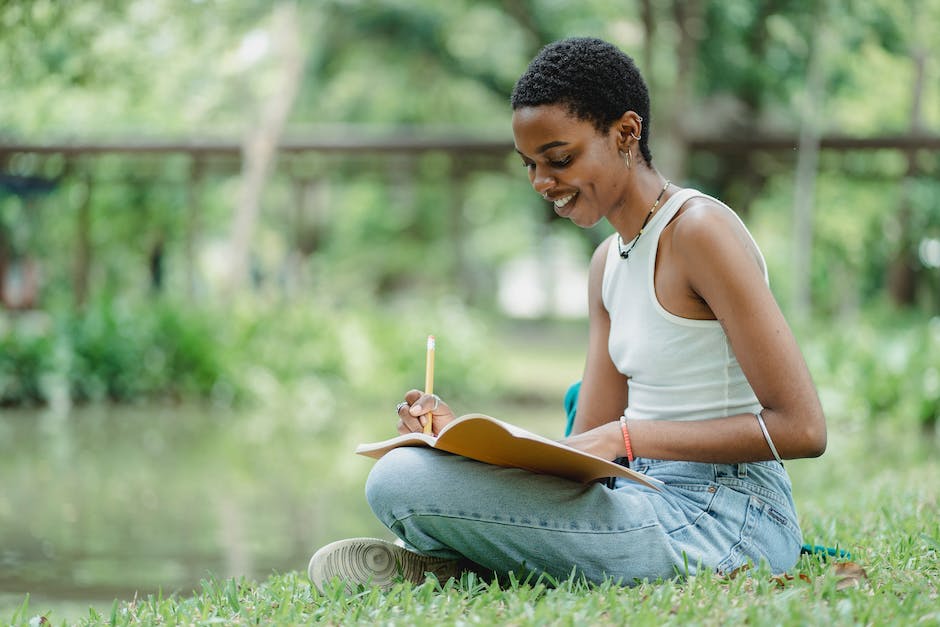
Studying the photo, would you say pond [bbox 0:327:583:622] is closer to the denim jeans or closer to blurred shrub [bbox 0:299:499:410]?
blurred shrub [bbox 0:299:499:410]

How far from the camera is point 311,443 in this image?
9.28 m

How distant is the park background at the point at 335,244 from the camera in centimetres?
633

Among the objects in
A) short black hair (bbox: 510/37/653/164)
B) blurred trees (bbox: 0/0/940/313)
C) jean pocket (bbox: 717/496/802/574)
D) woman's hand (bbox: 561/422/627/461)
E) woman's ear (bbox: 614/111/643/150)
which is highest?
blurred trees (bbox: 0/0/940/313)

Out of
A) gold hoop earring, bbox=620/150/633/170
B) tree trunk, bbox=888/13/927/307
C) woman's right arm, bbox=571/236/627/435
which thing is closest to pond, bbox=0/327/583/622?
woman's right arm, bbox=571/236/627/435

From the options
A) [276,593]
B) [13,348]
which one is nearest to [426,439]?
[276,593]

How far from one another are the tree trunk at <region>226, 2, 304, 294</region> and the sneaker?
1147cm

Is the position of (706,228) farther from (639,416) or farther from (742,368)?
(639,416)

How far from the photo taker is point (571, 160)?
261 centimetres

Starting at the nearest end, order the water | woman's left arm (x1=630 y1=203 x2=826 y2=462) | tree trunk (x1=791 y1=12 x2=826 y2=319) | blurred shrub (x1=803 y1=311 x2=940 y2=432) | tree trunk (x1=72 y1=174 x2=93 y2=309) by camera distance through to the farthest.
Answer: woman's left arm (x1=630 y1=203 x2=826 y2=462) < the water < blurred shrub (x1=803 y1=311 x2=940 y2=432) < tree trunk (x1=791 y1=12 x2=826 y2=319) < tree trunk (x1=72 y1=174 x2=93 y2=309)

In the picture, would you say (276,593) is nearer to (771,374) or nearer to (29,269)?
(771,374)

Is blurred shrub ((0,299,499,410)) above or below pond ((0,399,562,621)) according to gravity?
above

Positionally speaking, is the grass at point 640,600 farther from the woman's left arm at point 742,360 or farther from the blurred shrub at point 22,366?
the blurred shrub at point 22,366

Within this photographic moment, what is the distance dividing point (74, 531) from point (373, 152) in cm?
981

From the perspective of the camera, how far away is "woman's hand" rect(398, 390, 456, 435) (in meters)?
2.65
